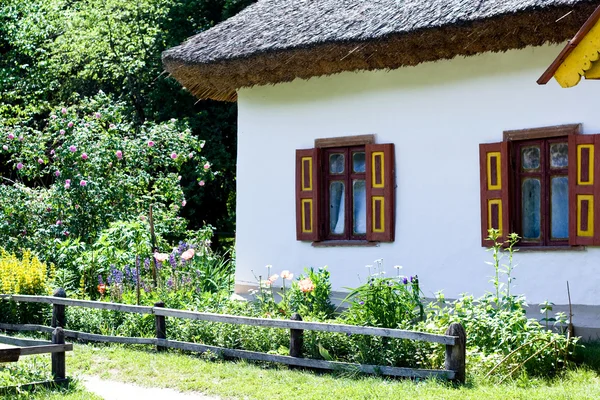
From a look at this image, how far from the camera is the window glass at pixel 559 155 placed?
28.3 ft

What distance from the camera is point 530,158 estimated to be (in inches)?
350

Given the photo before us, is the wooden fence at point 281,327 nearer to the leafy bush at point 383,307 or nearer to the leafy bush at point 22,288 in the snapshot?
Result: the leafy bush at point 22,288

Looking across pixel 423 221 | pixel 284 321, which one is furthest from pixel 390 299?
pixel 423 221

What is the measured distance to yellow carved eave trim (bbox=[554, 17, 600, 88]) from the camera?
16.0 ft

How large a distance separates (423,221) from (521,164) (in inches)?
48.6

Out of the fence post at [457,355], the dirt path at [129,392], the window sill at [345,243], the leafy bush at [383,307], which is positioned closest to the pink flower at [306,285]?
the leafy bush at [383,307]

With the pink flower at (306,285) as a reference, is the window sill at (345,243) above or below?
above

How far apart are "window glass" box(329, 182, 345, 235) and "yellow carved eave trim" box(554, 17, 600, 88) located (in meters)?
5.41

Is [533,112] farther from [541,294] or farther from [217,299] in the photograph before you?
[217,299]

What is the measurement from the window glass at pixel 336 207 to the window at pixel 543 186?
192 cm

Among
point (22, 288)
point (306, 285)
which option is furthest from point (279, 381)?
point (22, 288)

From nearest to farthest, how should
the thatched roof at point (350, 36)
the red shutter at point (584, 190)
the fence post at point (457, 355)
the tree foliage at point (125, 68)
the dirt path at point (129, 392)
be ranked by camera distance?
the fence post at point (457, 355) → the dirt path at point (129, 392) → the red shutter at point (584, 190) → the thatched roof at point (350, 36) → the tree foliage at point (125, 68)

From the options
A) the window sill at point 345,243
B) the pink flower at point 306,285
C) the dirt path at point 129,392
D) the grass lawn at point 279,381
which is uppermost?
the window sill at point 345,243

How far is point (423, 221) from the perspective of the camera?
31.5 feet
